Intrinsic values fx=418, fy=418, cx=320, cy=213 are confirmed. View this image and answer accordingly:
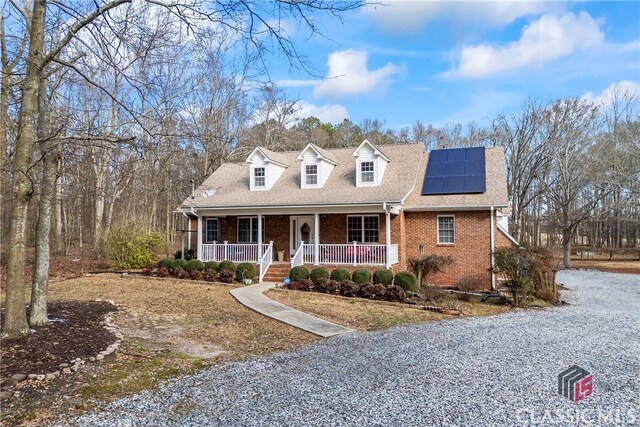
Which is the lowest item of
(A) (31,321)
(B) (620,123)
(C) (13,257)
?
(A) (31,321)

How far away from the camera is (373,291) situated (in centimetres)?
1291

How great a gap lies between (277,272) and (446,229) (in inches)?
267

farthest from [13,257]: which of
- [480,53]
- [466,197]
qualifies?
[466,197]

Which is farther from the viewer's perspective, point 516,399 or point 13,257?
point 13,257

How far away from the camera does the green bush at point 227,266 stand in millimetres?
15844

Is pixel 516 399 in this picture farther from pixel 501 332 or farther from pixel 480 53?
pixel 480 53

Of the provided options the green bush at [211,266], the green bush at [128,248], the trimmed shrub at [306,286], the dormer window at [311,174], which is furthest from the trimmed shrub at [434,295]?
the green bush at [128,248]

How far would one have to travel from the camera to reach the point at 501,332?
8.62m

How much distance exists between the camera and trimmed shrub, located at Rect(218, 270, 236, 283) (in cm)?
1547

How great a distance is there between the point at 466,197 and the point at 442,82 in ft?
15.0

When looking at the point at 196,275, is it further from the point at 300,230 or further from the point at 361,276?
the point at 361,276

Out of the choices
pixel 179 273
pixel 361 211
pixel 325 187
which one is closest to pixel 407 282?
pixel 361 211

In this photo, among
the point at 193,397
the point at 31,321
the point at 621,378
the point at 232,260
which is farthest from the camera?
the point at 232,260

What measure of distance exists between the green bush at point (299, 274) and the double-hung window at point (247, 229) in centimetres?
443
